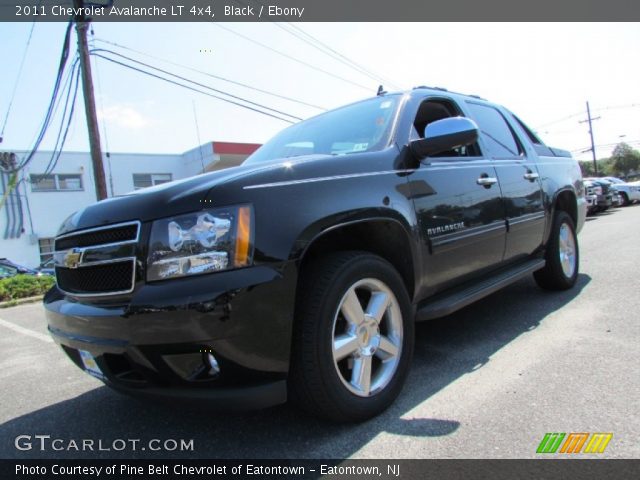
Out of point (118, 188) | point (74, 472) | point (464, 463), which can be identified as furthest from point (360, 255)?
point (118, 188)

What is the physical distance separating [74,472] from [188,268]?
118 centimetres

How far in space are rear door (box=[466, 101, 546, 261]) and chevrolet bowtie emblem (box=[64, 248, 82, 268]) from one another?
300 centimetres

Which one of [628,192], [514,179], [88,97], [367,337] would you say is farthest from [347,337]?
[628,192]

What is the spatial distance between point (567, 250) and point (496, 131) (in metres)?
1.68

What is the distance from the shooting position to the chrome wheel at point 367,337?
228cm

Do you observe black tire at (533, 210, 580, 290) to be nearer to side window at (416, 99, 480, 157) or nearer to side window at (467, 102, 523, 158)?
side window at (467, 102, 523, 158)

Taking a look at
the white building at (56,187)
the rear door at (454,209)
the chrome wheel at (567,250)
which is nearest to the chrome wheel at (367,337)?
the rear door at (454,209)

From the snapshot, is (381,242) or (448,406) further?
(381,242)

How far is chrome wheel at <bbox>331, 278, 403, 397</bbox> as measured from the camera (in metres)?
2.28

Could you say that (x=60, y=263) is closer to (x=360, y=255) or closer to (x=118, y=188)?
(x=360, y=255)

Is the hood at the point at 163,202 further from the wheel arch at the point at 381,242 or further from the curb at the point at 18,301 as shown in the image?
the curb at the point at 18,301

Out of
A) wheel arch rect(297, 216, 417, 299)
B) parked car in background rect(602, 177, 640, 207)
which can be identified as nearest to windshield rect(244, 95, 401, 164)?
wheel arch rect(297, 216, 417, 299)

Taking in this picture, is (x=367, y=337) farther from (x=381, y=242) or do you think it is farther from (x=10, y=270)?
(x=10, y=270)

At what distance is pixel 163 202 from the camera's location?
1.99 m
